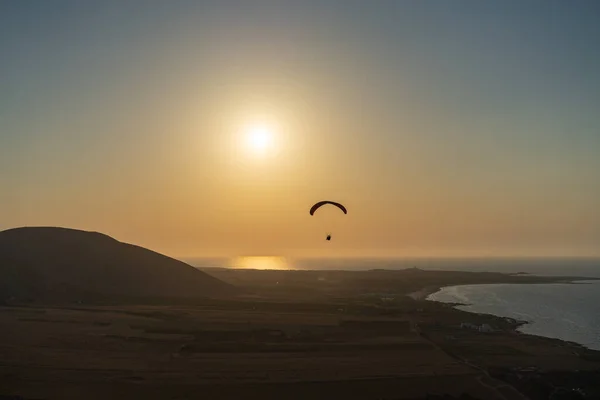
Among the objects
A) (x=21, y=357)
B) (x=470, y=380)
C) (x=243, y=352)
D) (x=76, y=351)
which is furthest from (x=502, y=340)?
A: (x=21, y=357)

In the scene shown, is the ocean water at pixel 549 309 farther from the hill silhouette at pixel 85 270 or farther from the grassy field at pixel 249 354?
the hill silhouette at pixel 85 270

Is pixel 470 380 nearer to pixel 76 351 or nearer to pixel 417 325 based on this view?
pixel 417 325

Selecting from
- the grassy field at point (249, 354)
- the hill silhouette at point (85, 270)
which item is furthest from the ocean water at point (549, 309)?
the hill silhouette at point (85, 270)

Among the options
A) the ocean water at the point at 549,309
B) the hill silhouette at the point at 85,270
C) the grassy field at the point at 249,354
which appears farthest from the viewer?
the hill silhouette at the point at 85,270

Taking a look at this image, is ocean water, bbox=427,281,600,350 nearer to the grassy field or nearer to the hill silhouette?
the grassy field

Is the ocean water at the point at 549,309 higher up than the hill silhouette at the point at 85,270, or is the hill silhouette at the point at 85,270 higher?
the hill silhouette at the point at 85,270
